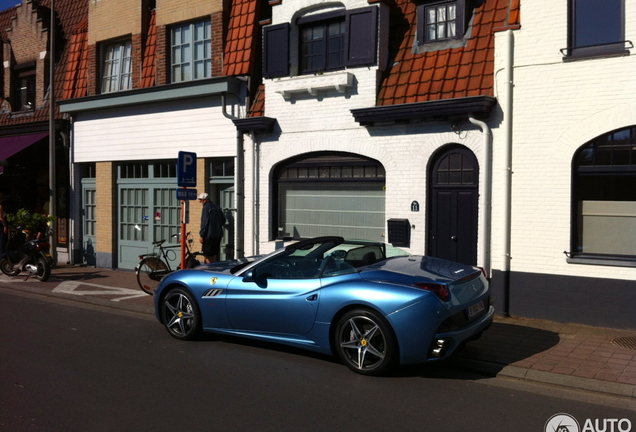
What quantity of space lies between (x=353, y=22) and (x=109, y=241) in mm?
8493

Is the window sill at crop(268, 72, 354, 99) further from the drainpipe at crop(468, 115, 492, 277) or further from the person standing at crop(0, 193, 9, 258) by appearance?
the person standing at crop(0, 193, 9, 258)

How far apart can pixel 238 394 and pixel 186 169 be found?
583cm

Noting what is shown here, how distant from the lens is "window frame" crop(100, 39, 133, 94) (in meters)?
15.0

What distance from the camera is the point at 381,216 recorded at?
10.9 meters

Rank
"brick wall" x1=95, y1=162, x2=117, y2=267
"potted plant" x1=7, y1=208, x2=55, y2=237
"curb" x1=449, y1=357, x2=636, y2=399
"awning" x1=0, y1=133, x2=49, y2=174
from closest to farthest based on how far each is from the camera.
→ "curb" x1=449, y1=357, x2=636, y2=399, "potted plant" x1=7, y1=208, x2=55, y2=237, "brick wall" x1=95, y1=162, x2=117, y2=267, "awning" x1=0, y1=133, x2=49, y2=174

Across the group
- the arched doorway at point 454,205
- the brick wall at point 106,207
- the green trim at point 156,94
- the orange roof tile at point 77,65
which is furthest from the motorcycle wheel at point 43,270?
the arched doorway at point 454,205

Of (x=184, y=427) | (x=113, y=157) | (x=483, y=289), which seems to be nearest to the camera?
(x=184, y=427)

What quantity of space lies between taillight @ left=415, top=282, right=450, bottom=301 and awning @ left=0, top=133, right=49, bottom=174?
13286mm

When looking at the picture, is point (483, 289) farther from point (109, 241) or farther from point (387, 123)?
point (109, 241)

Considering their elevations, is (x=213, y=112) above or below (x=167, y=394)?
above

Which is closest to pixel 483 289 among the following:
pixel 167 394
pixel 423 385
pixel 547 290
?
pixel 423 385

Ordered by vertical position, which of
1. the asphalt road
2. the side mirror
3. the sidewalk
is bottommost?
the asphalt road

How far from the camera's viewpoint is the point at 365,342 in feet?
20.5

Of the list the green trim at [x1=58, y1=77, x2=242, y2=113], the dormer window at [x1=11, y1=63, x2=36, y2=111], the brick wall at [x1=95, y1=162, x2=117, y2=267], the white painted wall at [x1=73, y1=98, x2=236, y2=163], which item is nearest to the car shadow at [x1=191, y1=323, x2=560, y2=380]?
the white painted wall at [x1=73, y1=98, x2=236, y2=163]
